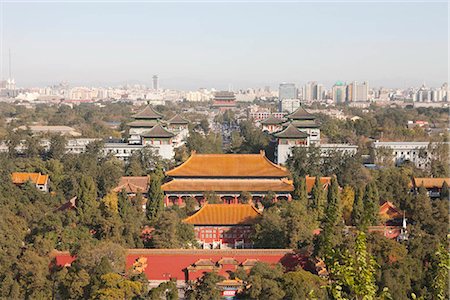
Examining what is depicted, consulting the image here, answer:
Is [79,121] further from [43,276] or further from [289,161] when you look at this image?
[43,276]

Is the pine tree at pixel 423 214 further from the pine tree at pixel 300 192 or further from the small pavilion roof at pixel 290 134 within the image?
the small pavilion roof at pixel 290 134

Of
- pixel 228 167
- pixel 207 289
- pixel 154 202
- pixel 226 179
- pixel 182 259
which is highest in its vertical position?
pixel 228 167

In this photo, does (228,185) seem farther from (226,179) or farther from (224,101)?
(224,101)

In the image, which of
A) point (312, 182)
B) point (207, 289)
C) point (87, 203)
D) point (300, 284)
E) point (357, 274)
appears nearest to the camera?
point (357, 274)

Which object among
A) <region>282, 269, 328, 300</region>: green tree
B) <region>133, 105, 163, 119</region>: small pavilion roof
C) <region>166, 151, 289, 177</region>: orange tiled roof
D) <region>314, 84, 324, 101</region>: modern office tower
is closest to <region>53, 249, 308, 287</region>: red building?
<region>282, 269, 328, 300</region>: green tree

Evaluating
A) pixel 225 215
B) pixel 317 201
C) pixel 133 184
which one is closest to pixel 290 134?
pixel 133 184
